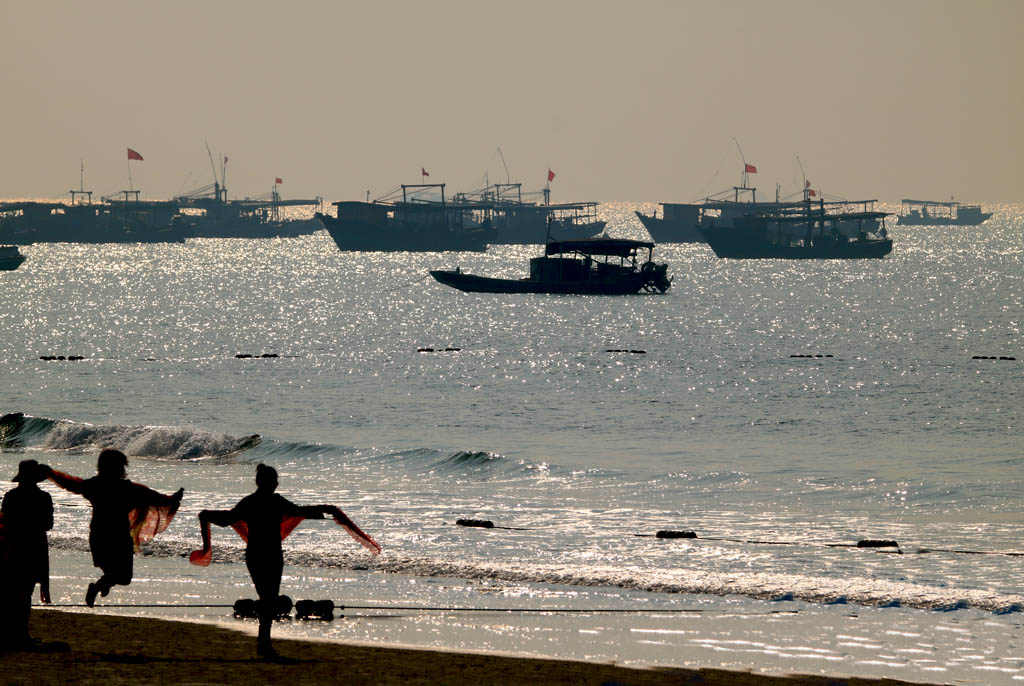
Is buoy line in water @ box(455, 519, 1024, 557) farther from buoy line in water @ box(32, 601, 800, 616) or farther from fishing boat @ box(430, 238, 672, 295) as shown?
fishing boat @ box(430, 238, 672, 295)

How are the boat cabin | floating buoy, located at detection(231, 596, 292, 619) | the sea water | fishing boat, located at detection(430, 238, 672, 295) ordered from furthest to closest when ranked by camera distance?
fishing boat, located at detection(430, 238, 672, 295) < the boat cabin < the sea water < floating buoy, located at detection(231, 596, 292, 619)

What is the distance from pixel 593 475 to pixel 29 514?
1871 cm

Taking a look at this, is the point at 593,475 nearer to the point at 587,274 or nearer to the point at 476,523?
the point at 476,523

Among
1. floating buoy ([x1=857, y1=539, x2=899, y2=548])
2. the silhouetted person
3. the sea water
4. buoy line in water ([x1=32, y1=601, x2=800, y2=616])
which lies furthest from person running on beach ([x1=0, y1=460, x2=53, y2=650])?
floating buoy ([x1=857, y1=539, x2=899, y2=548])

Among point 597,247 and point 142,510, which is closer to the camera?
point 142,510

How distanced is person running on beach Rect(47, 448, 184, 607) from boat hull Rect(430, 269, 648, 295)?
3938 inches

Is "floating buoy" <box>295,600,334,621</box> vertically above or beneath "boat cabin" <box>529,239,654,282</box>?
beneath

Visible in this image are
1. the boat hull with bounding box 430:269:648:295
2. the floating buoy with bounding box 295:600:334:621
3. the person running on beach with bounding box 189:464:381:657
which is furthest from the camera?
the boat hull with bounding box 430:269:648:295

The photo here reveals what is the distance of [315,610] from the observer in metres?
14.2

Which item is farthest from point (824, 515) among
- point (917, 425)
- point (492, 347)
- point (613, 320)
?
point (613, 320)

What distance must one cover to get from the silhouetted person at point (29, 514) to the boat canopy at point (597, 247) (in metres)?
95.2

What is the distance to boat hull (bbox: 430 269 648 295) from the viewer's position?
112312 mm

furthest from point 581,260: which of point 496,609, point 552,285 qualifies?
point 496,609

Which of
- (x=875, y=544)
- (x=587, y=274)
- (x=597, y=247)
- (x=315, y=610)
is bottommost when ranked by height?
(x=875, y=544)
